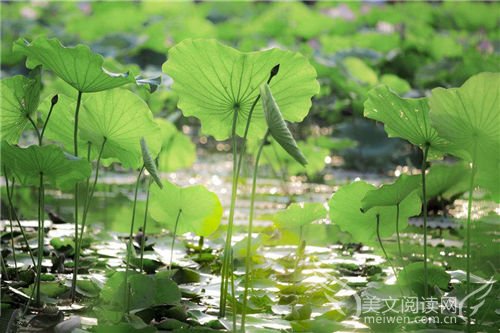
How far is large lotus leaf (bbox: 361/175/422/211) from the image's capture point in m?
1.28

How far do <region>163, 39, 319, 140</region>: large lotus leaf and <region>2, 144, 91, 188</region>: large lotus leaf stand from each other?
0.68ft

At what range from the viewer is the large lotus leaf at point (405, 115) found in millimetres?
1275

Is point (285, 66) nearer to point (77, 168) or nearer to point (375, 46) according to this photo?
point (77, 168)

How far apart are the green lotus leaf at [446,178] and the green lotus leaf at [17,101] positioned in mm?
946

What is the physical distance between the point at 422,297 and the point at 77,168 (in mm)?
622

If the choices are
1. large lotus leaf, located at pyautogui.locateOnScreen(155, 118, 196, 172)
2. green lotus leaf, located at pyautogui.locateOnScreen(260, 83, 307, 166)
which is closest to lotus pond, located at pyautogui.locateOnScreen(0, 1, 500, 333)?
green lotus leaf, located at pyautogui.locateOnScreen(260, 83, 307, 166)

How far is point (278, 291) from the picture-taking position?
1522 mm

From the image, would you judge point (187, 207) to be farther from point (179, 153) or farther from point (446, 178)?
point (179, 153)

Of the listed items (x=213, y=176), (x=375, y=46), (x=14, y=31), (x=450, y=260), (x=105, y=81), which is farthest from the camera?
(x=14, y=31)

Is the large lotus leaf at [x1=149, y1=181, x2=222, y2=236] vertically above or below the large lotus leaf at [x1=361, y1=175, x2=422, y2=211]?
below

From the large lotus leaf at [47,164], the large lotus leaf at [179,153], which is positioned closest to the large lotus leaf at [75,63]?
the large lotus leaf at [47,164]

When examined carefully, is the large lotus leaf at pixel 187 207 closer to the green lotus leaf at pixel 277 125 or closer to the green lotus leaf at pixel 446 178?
Answer: the green lotus leaf at pixel 277 125

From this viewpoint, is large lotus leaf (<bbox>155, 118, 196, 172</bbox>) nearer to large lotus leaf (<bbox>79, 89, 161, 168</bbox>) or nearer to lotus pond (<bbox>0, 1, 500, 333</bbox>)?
lotus pond (<bbox>0, 1, 500, 333</bbox>)

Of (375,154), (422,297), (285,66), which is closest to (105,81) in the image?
(285,66)
